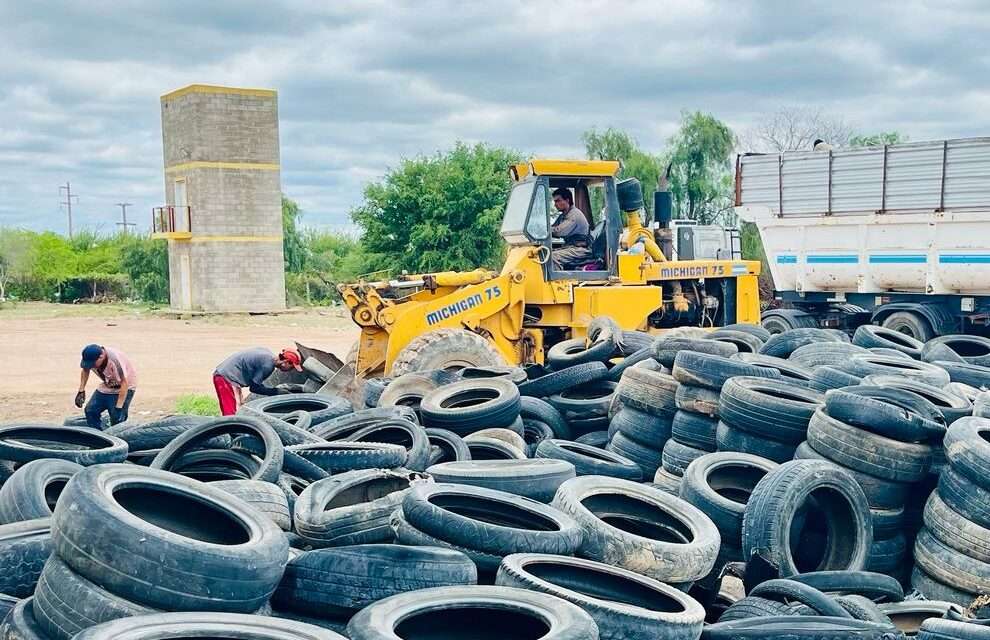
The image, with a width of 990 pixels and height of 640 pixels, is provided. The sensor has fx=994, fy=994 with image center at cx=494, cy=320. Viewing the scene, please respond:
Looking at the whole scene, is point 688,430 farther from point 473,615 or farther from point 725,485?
point 473,615

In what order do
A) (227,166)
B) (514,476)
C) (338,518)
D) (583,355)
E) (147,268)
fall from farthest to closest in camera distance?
(147,268) → (227,166) → (583,355) → (514,476) → (338,518)

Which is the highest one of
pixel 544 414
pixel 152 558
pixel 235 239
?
pixel 235 239

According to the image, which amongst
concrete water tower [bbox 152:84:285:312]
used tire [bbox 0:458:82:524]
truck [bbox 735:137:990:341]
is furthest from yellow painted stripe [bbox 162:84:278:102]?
used tire [bbox 0:458:82:524]

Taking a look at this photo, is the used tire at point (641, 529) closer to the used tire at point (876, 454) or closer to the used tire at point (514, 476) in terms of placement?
the used tire at point (514, 476)

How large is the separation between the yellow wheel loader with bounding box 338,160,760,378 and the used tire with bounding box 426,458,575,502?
15.3ft

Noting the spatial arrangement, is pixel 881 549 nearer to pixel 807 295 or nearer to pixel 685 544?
pixel 685 544

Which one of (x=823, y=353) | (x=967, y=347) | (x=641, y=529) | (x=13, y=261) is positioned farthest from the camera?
(x=13, y=261)


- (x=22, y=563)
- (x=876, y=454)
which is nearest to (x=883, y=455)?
(x=876, y=454)

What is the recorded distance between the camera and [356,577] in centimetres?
453

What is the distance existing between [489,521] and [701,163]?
3430 centimetres

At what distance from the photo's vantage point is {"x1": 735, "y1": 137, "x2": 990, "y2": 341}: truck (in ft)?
52.0

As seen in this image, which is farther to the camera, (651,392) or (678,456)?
(651,392)

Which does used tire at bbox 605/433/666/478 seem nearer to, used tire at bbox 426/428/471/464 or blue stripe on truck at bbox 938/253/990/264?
used tire at bbox 426/428/471/464

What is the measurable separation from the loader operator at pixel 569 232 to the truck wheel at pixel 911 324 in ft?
20.7
